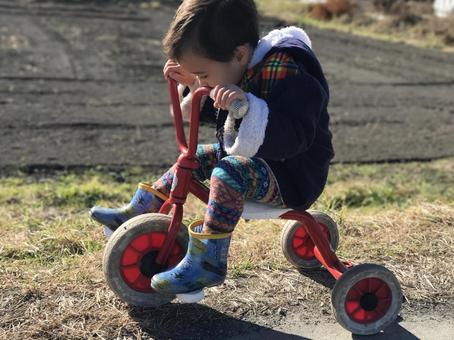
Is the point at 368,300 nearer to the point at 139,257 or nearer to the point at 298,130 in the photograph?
the point at 298,130

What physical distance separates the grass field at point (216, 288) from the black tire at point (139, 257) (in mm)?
83

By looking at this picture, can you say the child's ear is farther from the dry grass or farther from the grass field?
the dry grass

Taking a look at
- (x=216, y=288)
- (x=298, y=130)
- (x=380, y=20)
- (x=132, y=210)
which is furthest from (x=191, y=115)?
(x=380, y=20)

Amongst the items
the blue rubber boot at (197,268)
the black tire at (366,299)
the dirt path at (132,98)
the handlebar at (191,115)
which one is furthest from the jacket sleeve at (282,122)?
the dirt path at (132,98)

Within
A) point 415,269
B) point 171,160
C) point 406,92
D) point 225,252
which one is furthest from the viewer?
point 406,92

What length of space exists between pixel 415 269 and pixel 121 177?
346cm

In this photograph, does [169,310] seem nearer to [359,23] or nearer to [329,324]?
[329,324]

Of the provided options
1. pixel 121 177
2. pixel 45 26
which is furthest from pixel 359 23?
pixel 121 177

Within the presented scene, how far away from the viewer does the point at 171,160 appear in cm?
666

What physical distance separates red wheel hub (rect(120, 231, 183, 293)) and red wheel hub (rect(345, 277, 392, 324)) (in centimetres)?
77

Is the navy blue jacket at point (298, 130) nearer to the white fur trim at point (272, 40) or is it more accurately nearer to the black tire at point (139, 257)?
the white fur trim at point (272, 40)

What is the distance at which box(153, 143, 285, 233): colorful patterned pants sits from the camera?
2.53 metres

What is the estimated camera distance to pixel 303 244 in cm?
324

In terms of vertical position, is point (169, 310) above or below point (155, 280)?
below
